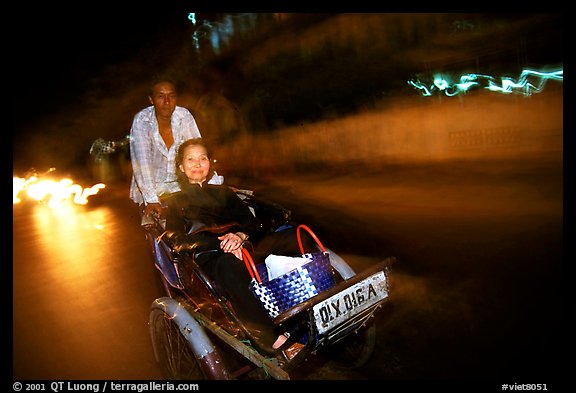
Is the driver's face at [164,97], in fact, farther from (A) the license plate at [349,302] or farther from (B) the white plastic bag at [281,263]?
(A) the license plate at [349,302]

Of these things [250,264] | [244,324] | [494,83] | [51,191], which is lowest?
[51,191]

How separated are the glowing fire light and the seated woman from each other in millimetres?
11859

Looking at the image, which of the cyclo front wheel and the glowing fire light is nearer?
the cyclo front wheel

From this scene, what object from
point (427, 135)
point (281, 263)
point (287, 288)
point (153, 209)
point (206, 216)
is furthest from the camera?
point (427, 135)

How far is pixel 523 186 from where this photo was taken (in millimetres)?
8438

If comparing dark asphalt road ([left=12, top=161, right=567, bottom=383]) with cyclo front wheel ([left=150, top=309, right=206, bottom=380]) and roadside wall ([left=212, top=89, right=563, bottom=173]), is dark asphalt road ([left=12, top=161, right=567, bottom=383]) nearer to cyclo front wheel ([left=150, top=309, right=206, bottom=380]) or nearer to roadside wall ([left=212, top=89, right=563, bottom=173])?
cyclo front wheel ([left=150, top=309, right=206, bottom=380])

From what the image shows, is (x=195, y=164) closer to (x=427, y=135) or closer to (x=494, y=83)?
(x=427, y=135)

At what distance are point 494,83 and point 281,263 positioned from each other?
14.5 m

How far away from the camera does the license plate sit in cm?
234

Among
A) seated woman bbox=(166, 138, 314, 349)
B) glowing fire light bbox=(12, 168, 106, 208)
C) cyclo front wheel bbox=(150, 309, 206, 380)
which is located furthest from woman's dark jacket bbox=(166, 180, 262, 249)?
glowing fire light bbox=(12, 168, 106, 208)

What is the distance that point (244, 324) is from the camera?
→ 8.25 ft

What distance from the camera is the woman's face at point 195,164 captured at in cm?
339

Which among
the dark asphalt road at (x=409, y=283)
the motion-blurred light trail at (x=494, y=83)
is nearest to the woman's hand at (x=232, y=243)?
the dark asphalt road at (x=409, y=283)

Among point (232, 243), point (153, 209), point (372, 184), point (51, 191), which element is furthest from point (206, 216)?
point (51, 191)
